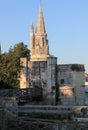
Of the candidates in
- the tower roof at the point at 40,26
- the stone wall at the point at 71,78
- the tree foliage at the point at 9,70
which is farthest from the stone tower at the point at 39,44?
the stone wall at the point at 71,78

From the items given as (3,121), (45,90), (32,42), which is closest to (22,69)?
(45,90)

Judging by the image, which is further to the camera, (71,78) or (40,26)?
(40,26)

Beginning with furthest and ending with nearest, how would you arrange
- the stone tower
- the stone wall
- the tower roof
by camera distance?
the tower roof, the stone tower, the stone wall

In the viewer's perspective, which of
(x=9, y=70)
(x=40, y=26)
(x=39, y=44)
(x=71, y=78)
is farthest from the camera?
(x=40, y=26)

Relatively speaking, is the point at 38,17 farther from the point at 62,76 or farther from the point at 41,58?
the point at 62,76

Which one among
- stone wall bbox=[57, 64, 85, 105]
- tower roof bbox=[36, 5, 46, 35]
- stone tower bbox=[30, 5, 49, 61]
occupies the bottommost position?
stone wall bbox=[57, 64, 85, 105]

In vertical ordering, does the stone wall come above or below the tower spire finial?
below

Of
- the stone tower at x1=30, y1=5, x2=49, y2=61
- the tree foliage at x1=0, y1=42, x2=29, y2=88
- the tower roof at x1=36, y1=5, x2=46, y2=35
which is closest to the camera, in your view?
the tree foliage at x1=0, y1=42, x2=29, y2=88

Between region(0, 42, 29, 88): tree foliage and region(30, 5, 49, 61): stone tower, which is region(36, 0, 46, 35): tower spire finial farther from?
region(0, 42, 29, 88): tree foliage

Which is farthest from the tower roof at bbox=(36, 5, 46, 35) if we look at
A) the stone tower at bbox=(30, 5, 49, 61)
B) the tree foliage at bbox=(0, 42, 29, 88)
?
the tree foliage at bbox=(0, 42, 29, 88)

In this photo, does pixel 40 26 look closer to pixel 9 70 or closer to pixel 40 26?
pixel 40 26

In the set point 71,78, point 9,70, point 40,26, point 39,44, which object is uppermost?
point 40,26

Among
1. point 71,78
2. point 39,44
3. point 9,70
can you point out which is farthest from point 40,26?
point 71,78

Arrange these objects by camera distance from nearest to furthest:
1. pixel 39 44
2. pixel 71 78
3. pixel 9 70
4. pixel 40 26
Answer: pixel 71 78 < pixel 9 70 < pixel 39 44 < pixel 40 26
